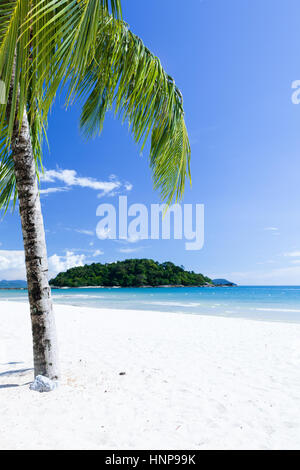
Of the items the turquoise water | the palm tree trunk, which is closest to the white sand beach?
the palm tree trunk

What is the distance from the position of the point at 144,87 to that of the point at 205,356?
424cm

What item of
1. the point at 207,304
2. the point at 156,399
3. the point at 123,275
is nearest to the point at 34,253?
the point at 156,399

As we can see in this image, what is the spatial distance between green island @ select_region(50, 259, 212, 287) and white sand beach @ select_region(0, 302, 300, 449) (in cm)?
7070

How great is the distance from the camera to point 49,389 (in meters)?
3.16

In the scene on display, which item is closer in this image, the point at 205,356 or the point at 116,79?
the point at 116,79

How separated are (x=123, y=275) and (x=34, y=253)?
74377mm

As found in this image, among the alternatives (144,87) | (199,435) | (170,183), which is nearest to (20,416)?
(199,435)

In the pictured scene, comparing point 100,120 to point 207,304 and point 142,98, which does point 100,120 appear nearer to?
point 142,98

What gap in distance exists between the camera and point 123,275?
76688 millimetres

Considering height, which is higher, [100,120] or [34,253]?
[100,120]

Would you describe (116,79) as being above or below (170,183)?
above

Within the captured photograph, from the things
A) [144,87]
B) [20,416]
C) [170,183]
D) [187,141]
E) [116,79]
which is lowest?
[20,416]

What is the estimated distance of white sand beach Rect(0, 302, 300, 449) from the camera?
2316 mm
